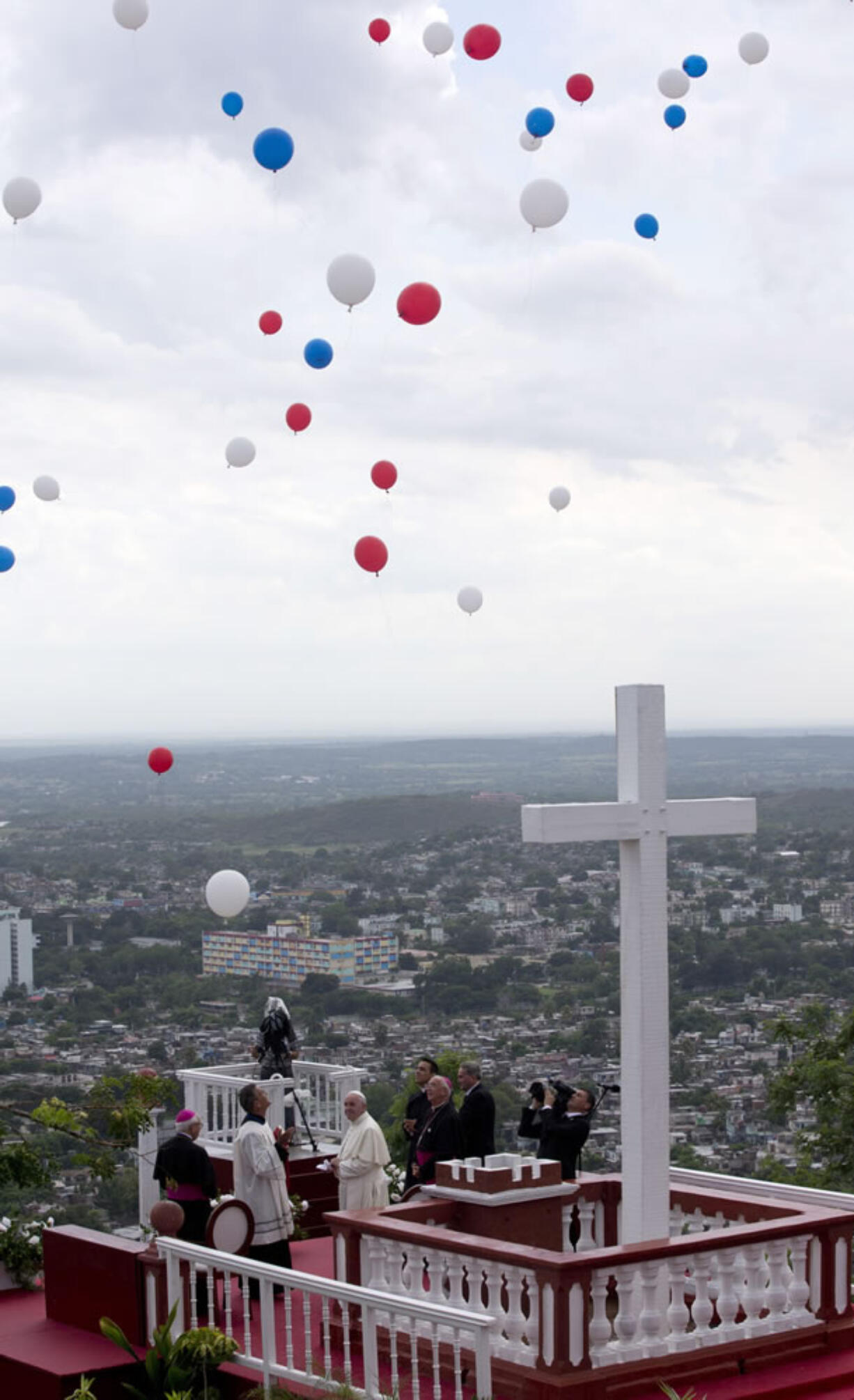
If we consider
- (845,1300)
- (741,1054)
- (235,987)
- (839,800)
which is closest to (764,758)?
(839,800)

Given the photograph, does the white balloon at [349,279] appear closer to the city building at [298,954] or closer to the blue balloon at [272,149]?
the blue balloon at [272,149]

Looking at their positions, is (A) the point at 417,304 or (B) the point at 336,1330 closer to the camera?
(B) the point at 336,1330

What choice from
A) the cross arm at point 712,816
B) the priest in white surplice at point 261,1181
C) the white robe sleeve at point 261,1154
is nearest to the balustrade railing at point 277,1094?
the priest in white surplice at point 261,1181

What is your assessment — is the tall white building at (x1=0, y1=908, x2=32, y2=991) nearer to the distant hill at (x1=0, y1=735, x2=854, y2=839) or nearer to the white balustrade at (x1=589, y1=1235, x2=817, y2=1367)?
the distant hill at (x1=0, y1=735, x2=854, y2=839)

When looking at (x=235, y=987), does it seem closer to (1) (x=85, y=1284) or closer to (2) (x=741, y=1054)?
(2) (x=741, y=1054)

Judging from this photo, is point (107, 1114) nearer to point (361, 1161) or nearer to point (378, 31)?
point (361, 1161)

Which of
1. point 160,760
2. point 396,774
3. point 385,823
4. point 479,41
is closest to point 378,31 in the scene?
point 479,41
